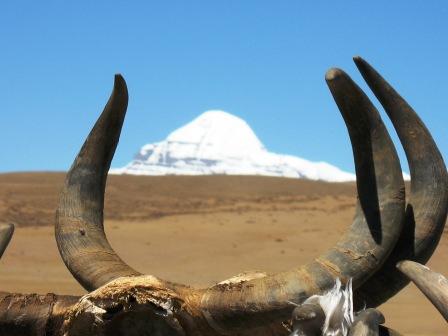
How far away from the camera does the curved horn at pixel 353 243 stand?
13.6 ft

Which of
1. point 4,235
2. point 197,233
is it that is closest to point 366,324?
point 4,235

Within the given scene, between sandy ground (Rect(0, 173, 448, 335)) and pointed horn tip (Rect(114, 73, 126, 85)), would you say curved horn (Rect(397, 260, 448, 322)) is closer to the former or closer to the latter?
pointed horn tip (Rect(114, 73, 126, 85))

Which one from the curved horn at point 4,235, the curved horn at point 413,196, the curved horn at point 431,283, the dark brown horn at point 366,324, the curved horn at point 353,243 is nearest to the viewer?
the dark brown horn at point 366,324

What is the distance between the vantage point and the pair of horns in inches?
164

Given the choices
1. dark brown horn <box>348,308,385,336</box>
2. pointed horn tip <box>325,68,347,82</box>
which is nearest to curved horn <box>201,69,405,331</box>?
pointed horn tip <box>325,68,347,82</box>

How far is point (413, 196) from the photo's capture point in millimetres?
4543

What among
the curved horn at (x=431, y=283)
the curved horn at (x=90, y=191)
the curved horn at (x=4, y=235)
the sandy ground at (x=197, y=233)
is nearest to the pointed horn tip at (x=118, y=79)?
the curved horn at (x=90, y=191)

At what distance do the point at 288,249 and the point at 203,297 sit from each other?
39247mm

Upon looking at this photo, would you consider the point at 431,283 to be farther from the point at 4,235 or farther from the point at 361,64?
the point at 4,235

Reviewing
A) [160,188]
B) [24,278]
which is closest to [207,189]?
[160,188]

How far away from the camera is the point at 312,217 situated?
5228 cm

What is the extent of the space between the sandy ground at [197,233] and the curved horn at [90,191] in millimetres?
15773

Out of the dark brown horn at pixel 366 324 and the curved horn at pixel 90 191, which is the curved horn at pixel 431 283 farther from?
the curved horn at pixel 90 191

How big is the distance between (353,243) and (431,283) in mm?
595
